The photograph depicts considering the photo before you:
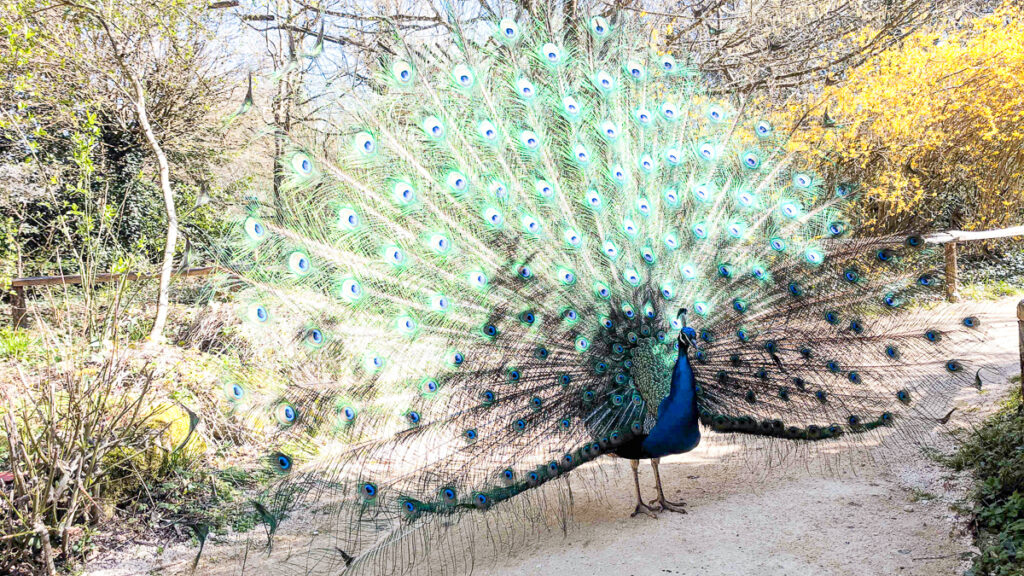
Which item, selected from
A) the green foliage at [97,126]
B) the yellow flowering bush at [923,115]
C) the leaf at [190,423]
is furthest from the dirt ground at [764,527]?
the yellow flowering bush at [923,115]

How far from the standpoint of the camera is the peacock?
3420 mm

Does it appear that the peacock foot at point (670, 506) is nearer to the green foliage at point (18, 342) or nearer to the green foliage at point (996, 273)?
the green foliage at point (18, 342)

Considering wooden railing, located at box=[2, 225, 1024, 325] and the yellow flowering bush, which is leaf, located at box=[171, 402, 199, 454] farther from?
the yellow flowering bush

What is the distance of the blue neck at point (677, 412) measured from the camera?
3613 mm

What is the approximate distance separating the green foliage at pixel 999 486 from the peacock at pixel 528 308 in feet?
1.22

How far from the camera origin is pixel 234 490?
501 centimetres

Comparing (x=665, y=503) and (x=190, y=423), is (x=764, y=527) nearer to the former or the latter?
(x=665, y=503)

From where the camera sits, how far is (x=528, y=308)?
12.1ft

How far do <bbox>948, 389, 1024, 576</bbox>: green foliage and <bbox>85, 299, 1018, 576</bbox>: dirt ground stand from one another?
13 centimetres

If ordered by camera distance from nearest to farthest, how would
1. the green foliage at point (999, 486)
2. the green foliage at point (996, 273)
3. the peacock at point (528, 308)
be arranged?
the green foliage at point (999, 486)
the peacock at point (528, 308)
the green foliage at point (996, 273)

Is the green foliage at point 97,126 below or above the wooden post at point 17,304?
above

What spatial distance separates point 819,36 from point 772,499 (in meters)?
6.42

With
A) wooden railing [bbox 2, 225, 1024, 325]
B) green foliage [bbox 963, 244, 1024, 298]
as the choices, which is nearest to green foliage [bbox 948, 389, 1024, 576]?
wooden railing [bbox 2, 225, 1024, 325]

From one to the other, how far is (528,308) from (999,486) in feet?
7.65
